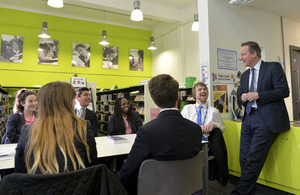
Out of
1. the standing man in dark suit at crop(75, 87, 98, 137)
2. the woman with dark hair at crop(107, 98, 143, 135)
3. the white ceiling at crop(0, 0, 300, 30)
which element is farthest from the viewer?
the white ceiling at crop(0, 0, 300, 30)

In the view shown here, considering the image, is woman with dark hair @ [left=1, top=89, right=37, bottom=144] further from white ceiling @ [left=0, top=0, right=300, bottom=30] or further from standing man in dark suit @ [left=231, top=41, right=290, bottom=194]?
white ceiling @ [left=0, top=0, right=300, bottom=30]

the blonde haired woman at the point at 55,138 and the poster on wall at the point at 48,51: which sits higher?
the poster on wall at the point at 48,51

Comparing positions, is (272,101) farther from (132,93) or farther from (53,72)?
(53,72)

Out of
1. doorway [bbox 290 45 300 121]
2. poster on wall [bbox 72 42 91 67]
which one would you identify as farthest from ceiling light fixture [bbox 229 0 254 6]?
poster on wall [bbox 72 42 91 67]

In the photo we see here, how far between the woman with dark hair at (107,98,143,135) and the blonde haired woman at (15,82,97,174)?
6.80 ft

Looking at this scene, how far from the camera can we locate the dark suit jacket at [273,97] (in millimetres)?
2426

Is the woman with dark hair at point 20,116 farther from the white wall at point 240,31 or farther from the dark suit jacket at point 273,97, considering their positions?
the dark suit jacket at point 273,97

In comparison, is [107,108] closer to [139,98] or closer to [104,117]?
[104,117]

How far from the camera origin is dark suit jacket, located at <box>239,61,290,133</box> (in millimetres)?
2426

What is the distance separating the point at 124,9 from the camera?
714 cm

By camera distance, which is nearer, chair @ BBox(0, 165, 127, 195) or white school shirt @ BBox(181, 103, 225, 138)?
chair @ BBox(0, 165, 127, 195)

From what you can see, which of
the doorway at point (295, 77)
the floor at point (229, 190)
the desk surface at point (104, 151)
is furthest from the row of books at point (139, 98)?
the doorway at point (295, 77)

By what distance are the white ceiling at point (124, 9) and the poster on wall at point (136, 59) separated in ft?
4.22

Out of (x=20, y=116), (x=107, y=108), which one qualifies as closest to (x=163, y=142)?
(x=20, y=116)
